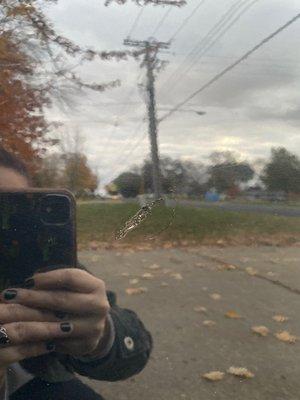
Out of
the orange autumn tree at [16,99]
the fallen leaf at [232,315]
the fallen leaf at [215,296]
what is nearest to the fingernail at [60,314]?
the orange autumn tree at [16,99]

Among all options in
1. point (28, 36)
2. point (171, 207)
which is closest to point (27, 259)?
point (171, 207)

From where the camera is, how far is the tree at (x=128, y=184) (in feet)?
3.05

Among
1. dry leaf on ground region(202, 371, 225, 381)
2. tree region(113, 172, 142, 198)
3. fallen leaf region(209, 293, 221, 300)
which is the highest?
tree region(113, 172, 142, 198)

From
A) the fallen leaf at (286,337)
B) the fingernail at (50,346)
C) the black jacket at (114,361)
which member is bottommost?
Answer: the fallen leaf at (286,337)

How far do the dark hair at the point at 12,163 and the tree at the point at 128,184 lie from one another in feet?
0.61

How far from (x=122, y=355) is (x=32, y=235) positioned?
45 cm

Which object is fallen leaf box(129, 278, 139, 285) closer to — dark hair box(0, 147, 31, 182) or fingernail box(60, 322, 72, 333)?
dark hair box(0, 147, 31, 182)

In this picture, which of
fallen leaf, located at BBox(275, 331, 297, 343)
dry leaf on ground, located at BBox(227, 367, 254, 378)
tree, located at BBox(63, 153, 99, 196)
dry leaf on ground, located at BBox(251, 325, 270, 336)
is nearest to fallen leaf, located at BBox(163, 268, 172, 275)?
dry leaf on ground, located at BBox(251, 325, 270, 336)

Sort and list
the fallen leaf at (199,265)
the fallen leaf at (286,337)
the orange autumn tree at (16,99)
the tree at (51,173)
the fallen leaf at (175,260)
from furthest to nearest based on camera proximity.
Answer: the fallen leaf at (175,260) < the fallen leaf at (199,265) < the fallen leaf at (286,337) < the orange autumn tree at (16,99) < the tree at (51,173)

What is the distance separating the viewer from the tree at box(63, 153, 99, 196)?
3.69 ft

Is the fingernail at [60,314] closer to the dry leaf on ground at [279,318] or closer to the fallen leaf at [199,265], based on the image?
the dry leaf on ground at [279,318]

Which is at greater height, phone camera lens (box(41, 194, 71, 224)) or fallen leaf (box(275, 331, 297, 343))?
phone camera lens (box(41, 194, 71, 224))

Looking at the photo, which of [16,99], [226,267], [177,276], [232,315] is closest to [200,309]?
[232,315]

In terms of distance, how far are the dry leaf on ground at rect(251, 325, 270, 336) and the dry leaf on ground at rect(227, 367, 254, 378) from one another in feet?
1.77
